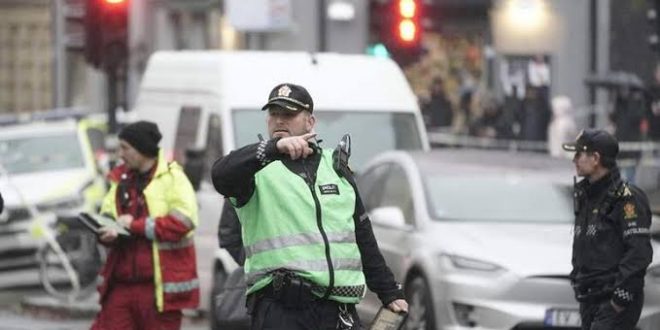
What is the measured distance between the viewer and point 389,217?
13664 mm

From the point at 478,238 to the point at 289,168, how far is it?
18.3ft

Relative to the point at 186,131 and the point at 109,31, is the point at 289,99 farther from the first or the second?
the point at 109,31

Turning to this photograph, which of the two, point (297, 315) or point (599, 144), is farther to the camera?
point (599, 144)

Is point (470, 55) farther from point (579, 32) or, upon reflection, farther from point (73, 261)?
point (73, 261)

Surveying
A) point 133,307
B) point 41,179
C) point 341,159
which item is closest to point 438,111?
point 41,179

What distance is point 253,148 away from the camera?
7609mm

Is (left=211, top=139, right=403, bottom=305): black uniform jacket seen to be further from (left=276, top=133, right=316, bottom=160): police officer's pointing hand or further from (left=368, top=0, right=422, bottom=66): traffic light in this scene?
(left=368, top=0, right=422, bottom=66): traffic light

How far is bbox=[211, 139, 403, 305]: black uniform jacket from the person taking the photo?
7.59 m

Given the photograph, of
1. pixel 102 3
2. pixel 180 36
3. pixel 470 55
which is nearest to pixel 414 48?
pixel 102 3

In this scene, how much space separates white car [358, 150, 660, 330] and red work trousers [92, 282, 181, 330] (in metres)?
2.85

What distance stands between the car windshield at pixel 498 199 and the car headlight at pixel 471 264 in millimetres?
714

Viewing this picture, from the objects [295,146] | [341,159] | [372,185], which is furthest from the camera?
[372,185]

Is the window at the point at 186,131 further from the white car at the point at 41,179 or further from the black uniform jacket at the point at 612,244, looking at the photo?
the black uniform jacket at the point at 612,244

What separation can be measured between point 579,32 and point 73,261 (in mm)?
12919
